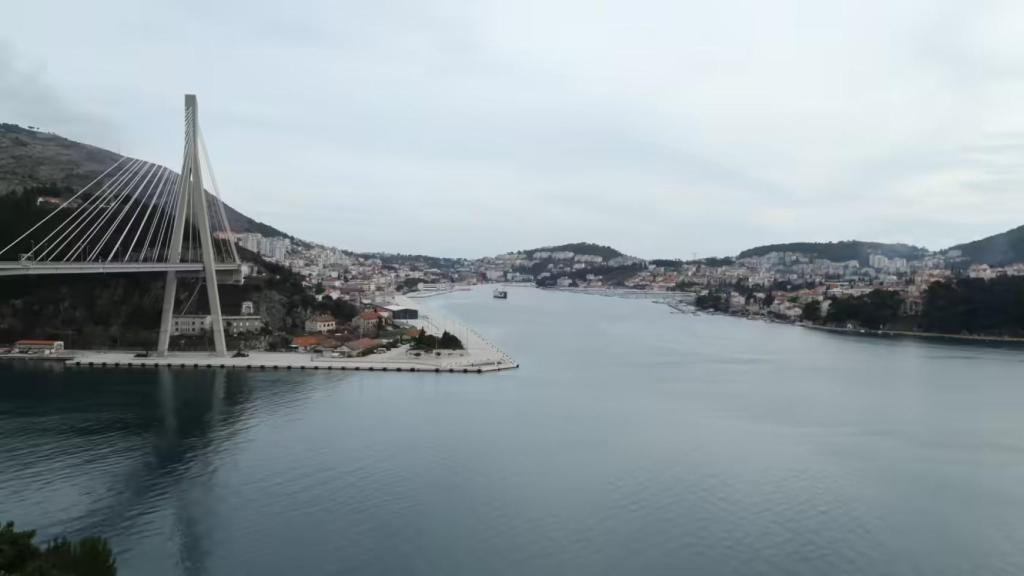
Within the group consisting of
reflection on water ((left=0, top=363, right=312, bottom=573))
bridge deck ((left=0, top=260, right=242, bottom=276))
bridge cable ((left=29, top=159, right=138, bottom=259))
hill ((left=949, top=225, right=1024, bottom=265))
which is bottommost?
reflection on water ((left=0, top=363, right=312, bottom=573))

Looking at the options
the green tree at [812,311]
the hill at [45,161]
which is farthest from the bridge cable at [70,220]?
the green tree at [812,311]

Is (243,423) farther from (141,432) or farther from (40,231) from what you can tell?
(40,231)

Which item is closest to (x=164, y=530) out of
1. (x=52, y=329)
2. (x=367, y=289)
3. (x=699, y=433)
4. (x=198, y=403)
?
(x=198, y=403)

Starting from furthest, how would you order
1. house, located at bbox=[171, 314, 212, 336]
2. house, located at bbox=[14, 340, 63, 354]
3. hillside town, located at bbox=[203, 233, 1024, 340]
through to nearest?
hillside town, located at bbox=[203, 233, 1024, 340], house, located at bbox=[171, 314, 212, 336], house, located at bbox=[14, 340, 63, 354]

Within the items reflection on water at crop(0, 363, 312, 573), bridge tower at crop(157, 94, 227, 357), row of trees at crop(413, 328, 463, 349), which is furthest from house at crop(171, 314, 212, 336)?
row of trees at crop(413, 328, 463, 349)

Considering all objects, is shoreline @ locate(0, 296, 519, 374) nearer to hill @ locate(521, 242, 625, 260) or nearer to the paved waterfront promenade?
the paved waterfront promenade

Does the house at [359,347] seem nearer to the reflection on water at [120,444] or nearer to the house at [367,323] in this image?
the house at [367,323]

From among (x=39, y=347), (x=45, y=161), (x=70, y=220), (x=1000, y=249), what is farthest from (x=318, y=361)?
(x=1000, y=249)
